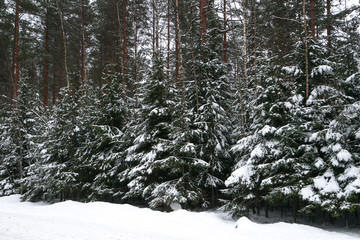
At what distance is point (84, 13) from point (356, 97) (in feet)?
67.8

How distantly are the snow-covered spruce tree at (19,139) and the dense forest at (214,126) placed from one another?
4.7 inches

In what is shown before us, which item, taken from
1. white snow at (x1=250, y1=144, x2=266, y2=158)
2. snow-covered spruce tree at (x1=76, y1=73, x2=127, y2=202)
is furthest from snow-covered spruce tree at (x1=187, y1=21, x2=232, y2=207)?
snow-covered spruce tree at (x1=76, y1=73, x2=127, y2=202)

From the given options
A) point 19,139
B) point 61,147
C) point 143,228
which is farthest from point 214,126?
point 19,139

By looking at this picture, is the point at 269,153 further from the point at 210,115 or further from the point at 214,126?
the point at 210,115

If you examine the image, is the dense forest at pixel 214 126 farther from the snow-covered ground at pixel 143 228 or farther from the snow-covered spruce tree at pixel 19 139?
the snow-covered ground at pixel 143 228

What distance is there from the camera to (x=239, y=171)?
10.6 metres

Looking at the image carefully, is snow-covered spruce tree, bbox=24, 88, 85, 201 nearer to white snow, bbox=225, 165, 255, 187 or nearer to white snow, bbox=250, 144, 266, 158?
white snow, bbox=225, 165, 255, 187

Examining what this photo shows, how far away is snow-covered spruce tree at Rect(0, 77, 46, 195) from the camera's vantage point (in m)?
19.5

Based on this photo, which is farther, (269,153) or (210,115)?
(210,115)

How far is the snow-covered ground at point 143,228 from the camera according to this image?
7.64 metres

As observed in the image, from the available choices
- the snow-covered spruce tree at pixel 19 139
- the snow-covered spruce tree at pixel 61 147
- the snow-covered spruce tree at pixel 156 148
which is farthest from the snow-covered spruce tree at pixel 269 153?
the snow-covered spruce tree at pixel 19 139

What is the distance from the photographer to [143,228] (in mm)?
9188

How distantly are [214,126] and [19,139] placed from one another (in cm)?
1540

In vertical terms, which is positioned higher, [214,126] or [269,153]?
[214,126]
